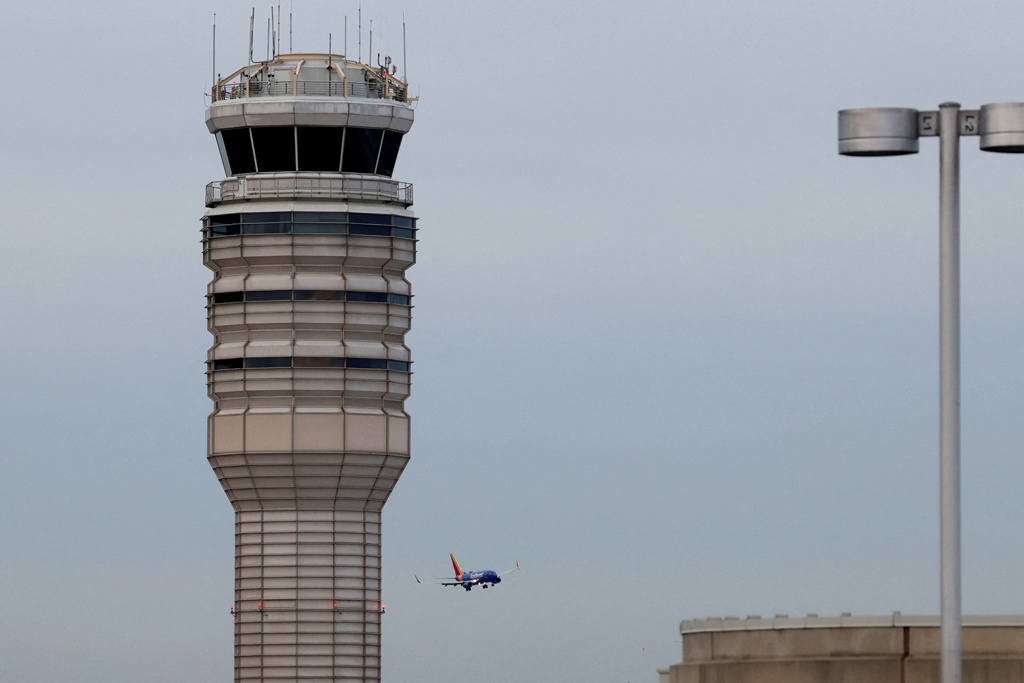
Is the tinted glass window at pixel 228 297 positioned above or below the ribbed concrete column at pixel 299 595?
above

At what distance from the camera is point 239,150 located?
176m

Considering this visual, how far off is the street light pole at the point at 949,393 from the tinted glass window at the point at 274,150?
114 metres

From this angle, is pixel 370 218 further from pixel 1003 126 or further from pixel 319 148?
pixel 1003 126

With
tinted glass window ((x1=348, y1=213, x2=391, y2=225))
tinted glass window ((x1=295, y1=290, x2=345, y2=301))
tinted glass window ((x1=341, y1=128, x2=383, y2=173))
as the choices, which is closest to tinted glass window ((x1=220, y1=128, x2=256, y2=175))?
tinted glass window ((x1=341, y1=128, x2=383, y2=173))

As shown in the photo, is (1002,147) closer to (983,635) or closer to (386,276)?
(983,635)

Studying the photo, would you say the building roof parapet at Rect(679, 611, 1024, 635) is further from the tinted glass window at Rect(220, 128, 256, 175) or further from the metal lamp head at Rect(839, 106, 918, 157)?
the tinted glass window at Rect(220, 128, 256, 175)

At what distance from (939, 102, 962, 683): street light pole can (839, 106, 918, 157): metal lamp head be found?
2.59ft

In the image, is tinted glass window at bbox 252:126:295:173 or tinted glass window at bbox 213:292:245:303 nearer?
tinted glass window at bbox 213:292:245:303

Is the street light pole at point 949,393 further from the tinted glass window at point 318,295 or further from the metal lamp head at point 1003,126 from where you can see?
the tinted glass window at point 318,295

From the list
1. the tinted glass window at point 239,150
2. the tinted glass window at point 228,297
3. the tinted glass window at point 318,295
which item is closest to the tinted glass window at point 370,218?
the tinted glass window at point 318,295

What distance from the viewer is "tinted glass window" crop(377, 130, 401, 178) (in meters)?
177

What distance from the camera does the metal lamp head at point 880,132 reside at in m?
65.0

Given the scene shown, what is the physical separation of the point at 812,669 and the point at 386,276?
94269 mm

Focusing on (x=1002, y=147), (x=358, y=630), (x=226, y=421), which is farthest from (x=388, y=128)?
(x=1002, y=147)
